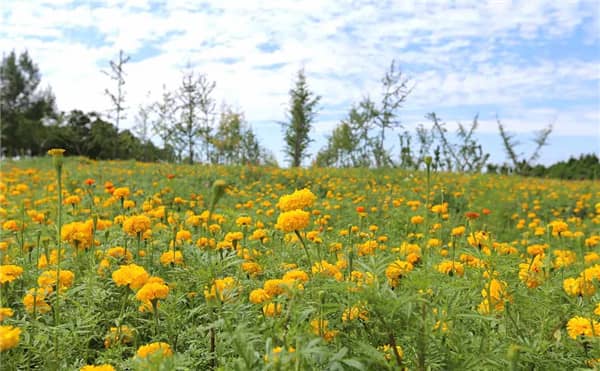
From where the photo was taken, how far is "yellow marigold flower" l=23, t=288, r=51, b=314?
1.70 meters

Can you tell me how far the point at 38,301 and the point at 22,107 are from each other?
133 ft

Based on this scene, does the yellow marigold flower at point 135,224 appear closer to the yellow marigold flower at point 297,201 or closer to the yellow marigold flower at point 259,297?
the yellow marigold flower at point 297,201

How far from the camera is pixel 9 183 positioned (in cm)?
605

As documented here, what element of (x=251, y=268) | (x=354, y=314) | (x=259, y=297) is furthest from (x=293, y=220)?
(x=251, y=268)

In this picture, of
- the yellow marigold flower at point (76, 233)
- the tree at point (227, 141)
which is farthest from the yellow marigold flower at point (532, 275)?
the tree at point (227, 141)

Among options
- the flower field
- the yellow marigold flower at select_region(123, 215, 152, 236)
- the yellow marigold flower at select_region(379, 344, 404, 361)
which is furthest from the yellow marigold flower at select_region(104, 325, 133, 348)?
the yellow marigold flower at select_region(379, 344, 404, 361)

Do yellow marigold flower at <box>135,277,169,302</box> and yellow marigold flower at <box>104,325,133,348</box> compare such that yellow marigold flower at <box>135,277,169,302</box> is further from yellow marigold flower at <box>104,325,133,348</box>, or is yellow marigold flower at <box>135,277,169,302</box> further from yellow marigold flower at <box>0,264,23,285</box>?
yellow marigold flower at <box>0,264,23,285</box>

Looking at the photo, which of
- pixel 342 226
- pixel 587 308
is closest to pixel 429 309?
pixel 587 308

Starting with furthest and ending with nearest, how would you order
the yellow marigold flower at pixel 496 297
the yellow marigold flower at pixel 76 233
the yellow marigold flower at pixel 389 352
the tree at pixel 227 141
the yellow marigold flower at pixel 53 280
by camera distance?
1. the tree at pixel 227 141
2. the yellow marigold flower at pixel 76 233
3. the yellow marigold flower at pixel 53 280
4. the yellow marigold flower at pixel 496 297
5. the yellow marigold flower at pixel 389 352

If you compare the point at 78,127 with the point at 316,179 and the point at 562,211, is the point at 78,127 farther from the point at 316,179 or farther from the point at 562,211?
the point at 562,211

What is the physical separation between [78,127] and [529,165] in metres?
20.6

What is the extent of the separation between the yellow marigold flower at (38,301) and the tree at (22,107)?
33.6 metres

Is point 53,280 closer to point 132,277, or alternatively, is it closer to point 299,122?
point 132,277

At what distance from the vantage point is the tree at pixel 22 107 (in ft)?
107
